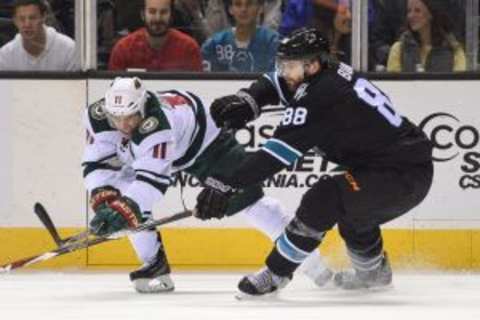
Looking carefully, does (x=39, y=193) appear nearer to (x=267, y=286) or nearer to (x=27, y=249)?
(x=27, y=249)

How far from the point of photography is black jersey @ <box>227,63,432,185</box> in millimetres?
4953

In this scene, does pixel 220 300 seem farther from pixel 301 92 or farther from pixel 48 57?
pixel 48 57

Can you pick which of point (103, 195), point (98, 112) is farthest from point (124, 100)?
point (103, 195)

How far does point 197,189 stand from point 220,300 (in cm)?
147

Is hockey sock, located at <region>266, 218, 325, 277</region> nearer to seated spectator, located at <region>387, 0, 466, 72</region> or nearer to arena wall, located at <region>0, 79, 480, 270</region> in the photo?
arena wall, located at <region>0, 79, 480, 270</region>

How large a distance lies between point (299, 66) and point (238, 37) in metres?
1.55

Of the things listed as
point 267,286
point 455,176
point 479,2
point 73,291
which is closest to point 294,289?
point 267,286

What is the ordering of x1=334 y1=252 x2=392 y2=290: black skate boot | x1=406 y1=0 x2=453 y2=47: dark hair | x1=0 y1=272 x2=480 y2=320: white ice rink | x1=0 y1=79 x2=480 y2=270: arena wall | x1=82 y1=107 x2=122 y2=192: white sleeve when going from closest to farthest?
x1=0 y1=272 x2=480 y2=320: white ice rink
x1=82 y1=107 x2=122 y2=192: white sleeve
x1=334 y1=252 x2=392 y2=290: black skate boot
x1=0 y1=79 x2=480 y2=270: arena wall
x1=406 y1=0 x2=453 y2=47: dark hair

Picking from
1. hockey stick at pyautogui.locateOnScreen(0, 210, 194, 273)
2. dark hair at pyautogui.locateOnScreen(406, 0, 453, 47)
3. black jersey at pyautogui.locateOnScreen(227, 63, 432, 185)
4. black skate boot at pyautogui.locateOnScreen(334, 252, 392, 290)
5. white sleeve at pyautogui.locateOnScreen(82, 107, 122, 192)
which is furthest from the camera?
dark hair at pyautogui.locateOnScreen(406, 0, 453, 47)

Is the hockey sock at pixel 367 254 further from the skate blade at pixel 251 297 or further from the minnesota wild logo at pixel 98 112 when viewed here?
the minnesota wild logo at pixel 98 112

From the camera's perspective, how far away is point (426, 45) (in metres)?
6.62

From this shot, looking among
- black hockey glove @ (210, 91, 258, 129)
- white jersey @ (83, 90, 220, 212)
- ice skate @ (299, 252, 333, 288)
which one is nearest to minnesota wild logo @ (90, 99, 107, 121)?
white jersey @ (83, 90, 220, 212)

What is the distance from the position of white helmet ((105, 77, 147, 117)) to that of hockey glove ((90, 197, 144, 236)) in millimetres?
297

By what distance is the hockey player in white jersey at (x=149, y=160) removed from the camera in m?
5.16
